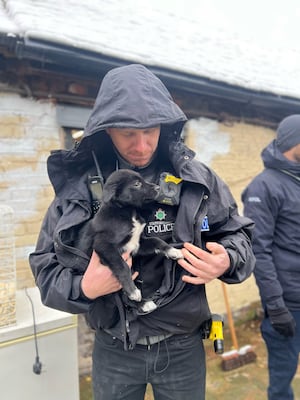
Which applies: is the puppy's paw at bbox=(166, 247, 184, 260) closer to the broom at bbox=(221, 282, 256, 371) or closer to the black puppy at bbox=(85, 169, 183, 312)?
the black puppy at bbox=(85, 169, 183, 312)

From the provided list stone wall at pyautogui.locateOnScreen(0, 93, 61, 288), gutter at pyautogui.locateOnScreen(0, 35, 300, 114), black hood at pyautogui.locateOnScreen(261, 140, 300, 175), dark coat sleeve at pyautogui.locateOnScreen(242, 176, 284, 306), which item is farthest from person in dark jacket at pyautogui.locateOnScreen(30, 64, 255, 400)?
stone wall at pyautogui.locateOnScreen(0, 93, 61, 288)

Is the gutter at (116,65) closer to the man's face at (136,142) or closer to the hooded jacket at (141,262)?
the hooded jacket at (141,262)

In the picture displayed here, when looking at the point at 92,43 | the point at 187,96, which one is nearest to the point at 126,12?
the point at 187,96

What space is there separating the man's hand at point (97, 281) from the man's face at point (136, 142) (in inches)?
24.0

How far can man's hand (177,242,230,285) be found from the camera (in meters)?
1.53

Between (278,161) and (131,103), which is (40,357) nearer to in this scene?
(131,103)

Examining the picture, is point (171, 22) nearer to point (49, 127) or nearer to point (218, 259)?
point (49, 127)

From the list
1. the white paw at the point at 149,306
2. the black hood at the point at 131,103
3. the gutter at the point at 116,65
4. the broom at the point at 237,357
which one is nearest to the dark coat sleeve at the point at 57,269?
the white paw at the point at 149,306

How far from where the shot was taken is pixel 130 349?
64.9 inches

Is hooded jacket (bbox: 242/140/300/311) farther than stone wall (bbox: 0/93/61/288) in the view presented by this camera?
No

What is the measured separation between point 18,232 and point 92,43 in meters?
2.13

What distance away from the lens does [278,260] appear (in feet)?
8.86

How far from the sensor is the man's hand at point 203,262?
60.3 inches

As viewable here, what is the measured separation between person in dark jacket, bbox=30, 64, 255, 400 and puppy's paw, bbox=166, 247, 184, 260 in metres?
0.03
